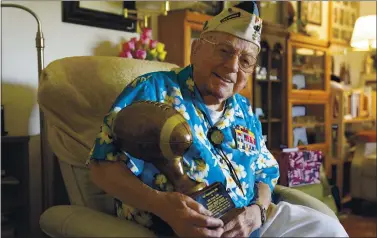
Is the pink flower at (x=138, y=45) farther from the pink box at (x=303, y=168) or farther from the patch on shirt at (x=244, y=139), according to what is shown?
the pink box at (x=303, y=168)

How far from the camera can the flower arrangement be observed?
212 centimetres

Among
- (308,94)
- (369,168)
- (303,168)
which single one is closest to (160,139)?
(303,168)

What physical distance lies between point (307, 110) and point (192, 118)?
2.50 meters

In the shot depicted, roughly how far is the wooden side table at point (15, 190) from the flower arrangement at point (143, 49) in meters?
0.70

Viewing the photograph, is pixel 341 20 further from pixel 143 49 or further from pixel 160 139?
pixel 160 139

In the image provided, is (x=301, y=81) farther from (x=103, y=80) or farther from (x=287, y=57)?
(x=103, y=80)

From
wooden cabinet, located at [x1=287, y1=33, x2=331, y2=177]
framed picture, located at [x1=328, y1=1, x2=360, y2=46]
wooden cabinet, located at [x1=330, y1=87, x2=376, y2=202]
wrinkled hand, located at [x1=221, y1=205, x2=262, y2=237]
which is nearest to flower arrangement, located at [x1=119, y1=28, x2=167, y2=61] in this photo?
wrinkled hand, located at [x1=221, y1=205, x2=262, y2=237]

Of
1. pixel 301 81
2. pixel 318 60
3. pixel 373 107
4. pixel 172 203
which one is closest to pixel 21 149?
pixel 172 203

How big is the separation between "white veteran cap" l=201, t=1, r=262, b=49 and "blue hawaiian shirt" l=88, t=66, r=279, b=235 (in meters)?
0.16

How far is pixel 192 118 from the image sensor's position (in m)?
1.21

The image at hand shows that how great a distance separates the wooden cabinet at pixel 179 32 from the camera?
2367 millimetres


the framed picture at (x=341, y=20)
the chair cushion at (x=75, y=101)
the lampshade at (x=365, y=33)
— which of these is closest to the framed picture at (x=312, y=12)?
the framed picture at (x=341, y=20)

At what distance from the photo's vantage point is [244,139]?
4.36ft

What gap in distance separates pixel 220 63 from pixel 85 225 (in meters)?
0.59
